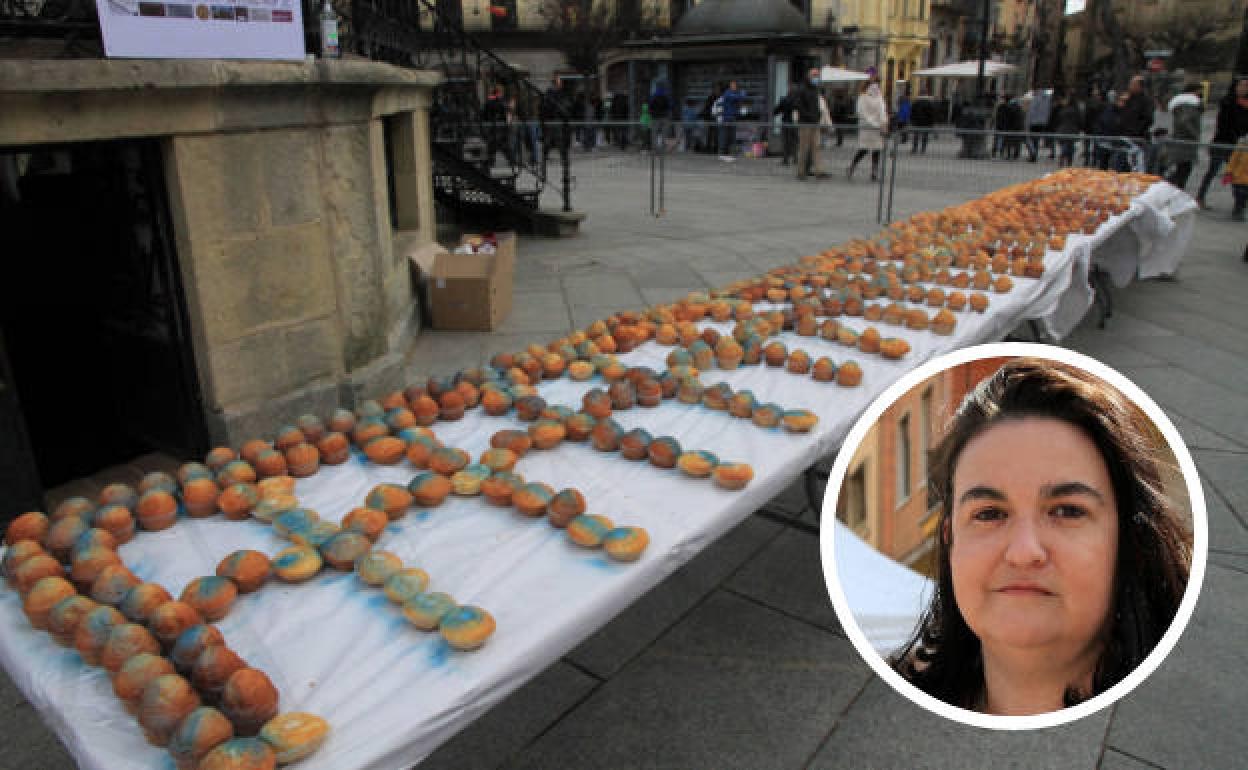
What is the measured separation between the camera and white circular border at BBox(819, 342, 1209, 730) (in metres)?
0.87

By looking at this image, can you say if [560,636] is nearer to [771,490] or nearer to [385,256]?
[771,490]

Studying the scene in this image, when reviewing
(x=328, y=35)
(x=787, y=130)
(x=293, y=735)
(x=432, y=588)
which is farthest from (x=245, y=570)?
(x=787, y=130)

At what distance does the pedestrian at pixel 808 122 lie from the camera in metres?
15.9

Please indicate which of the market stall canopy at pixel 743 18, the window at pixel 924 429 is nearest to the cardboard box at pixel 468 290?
the window at pixel 924 429

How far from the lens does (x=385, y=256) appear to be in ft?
18.0

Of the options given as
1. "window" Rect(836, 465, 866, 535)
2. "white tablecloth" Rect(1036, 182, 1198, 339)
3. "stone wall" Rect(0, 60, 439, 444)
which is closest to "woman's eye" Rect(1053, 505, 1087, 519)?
"window" Rect(836, 465, 866, 535)

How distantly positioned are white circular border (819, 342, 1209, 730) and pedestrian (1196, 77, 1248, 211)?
13.6m

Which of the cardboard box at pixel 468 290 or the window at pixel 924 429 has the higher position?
the window at pixel 924 429

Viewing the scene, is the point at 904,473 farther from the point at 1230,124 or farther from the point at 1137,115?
the point at 1137,115

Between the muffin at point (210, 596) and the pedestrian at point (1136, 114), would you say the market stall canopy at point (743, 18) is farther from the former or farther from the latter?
the muffin at point (210, 596)

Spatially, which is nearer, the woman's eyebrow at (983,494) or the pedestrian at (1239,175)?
the woman's eyebrow at (983,494)

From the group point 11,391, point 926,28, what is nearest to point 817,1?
point 926,28

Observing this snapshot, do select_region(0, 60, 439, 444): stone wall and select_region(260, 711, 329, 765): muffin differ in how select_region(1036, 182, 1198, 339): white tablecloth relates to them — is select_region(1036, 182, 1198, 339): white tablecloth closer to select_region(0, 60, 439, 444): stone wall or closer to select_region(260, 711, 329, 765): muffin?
select_region(0, 60, 439, 444): stone wall

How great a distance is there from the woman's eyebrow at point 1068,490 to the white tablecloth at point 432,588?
1.00 metres
